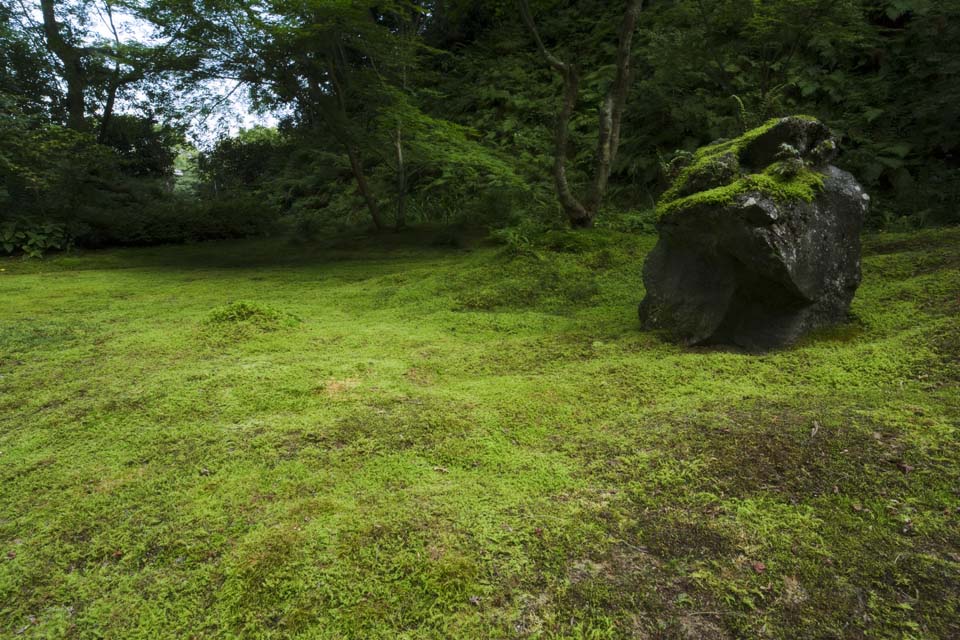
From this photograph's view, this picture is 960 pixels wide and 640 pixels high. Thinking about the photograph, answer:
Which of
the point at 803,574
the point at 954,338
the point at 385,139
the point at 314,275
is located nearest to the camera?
the point at 803,574

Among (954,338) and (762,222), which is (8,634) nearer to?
(762,222)

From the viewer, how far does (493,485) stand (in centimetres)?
224

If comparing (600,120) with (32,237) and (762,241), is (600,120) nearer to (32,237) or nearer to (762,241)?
(762,241)

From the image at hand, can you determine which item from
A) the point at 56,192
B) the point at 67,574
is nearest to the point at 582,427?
the point at 67,574

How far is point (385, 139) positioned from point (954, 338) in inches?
408

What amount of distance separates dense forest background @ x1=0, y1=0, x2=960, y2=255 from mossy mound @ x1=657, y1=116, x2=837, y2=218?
792mm

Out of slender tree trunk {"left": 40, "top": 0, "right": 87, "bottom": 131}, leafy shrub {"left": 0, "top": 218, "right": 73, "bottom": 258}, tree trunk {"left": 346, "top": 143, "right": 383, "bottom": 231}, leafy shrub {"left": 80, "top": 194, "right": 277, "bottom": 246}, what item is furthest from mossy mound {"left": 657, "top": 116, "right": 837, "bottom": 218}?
slender tree trunk {"left": 40, "top": 0, "right": 87, "bottom": 131}

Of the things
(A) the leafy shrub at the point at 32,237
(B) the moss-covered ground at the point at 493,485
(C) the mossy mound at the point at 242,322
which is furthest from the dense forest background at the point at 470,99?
(C) the mossy mound at the point at 242,322

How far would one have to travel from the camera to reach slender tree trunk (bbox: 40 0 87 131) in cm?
1303

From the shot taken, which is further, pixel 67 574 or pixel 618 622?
pixel 67 574

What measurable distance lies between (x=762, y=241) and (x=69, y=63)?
57.9 feet

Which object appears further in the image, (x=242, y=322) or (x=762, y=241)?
(x=242, y=322)

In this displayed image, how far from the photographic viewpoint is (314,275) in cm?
838

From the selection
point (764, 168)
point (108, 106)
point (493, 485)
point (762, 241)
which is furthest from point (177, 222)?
point (762, 241)
